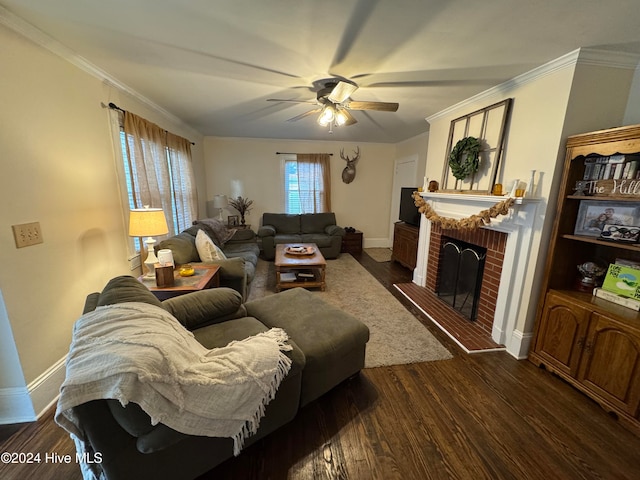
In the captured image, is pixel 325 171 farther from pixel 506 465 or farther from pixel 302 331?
pixel 506 465

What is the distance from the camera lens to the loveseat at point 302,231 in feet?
16.1

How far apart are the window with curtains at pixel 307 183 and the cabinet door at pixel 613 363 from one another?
177 inches

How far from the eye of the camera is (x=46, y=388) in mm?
1698

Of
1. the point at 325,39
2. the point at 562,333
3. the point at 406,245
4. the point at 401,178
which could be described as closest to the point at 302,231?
the point at 406,245

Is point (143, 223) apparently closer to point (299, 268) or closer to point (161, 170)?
point (161, 170)

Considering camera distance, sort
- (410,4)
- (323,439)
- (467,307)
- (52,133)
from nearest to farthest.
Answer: (410,4)
(323,439)
(52,133)
(467,307)

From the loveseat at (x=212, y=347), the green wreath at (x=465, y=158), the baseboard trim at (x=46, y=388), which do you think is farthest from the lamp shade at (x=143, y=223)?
the green wreath at (x=465, y=158)

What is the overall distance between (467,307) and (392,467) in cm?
208

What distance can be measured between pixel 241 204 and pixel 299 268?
2396 millimetres

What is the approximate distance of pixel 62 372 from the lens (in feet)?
5.98

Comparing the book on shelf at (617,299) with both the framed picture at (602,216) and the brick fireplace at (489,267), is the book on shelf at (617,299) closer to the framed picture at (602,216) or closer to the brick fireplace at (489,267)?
the framed picture at (602,216)

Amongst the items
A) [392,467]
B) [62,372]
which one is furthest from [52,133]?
[392,467]

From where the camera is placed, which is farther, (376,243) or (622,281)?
(376,243)

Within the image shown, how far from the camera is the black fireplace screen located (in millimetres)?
2811
